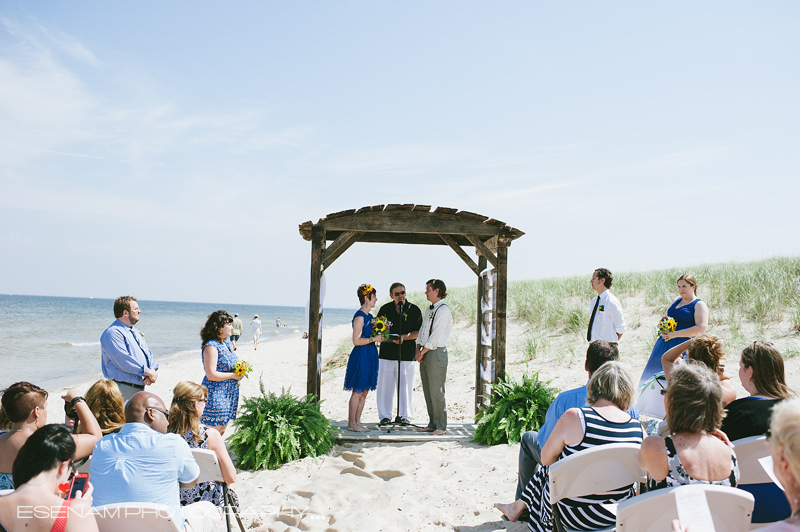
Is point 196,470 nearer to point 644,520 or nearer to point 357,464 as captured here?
point 644,520

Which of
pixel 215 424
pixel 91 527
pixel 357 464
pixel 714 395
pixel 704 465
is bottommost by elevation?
pixel 357 464

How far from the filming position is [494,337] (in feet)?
24.7

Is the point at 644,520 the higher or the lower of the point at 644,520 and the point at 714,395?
the lower

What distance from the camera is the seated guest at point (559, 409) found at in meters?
3.65

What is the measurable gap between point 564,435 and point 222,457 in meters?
2.22

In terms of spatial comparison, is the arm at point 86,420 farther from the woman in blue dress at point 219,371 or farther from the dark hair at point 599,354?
the dark hair at point 599,354

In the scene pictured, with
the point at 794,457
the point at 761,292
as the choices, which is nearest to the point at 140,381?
the point at 794,457

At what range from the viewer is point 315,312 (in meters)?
6.99

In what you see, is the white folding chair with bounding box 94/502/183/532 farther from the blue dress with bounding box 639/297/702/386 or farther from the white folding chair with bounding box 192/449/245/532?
the blue dress with bounding box 639/297/702/386

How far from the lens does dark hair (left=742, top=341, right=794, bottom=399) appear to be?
3.13m

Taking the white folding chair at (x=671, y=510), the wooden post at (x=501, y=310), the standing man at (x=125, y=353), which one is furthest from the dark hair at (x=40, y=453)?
the wooden post at (x=501, y=310)

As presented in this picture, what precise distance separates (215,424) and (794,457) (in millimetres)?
5144

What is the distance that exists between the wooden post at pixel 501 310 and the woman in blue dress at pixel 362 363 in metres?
1.68

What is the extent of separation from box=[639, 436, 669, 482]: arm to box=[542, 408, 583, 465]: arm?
45 cm
